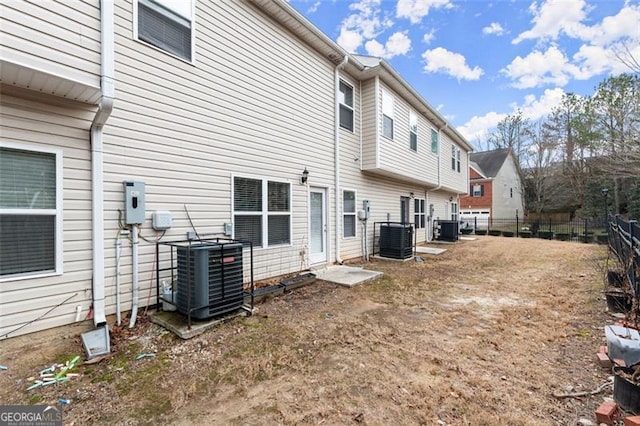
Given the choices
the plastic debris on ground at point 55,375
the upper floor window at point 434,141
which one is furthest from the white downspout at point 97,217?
the upper floor window at point 434,141

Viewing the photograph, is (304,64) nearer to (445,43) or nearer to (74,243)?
(74,243)

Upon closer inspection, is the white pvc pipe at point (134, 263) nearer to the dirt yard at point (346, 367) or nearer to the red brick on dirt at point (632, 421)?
the dirt yard at point (346, 367)

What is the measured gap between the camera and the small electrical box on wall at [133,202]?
366cm

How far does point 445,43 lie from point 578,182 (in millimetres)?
19643

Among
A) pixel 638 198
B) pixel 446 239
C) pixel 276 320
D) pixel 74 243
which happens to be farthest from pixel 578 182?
pixel 74 243

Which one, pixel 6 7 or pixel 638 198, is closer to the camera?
pixel 6 7

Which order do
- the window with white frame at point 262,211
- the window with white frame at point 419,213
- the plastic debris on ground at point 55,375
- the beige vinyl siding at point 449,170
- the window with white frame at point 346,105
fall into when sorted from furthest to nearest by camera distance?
the beige vinyl siding at point 449,170, the window with white frame at point 419,213, the window with white frame at point 346,105, the window with white frame at point 262,211, the plastic debris on ground at point 55,375

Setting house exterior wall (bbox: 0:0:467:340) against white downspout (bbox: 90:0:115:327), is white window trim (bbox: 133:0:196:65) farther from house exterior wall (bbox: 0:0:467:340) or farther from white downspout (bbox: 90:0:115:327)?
white downspout (bbox: 90:0:115:327)

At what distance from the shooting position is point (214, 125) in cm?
476

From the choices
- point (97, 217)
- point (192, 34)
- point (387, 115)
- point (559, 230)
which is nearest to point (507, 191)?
point (559, 230)

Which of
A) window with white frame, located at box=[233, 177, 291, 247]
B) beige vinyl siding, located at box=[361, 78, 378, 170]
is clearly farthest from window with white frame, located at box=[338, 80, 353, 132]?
window with white frame, located at box=[233, 177, 291, 247]

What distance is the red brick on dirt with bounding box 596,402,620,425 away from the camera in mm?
1878

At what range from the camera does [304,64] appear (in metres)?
6.61

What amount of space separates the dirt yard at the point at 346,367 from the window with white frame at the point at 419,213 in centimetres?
760
